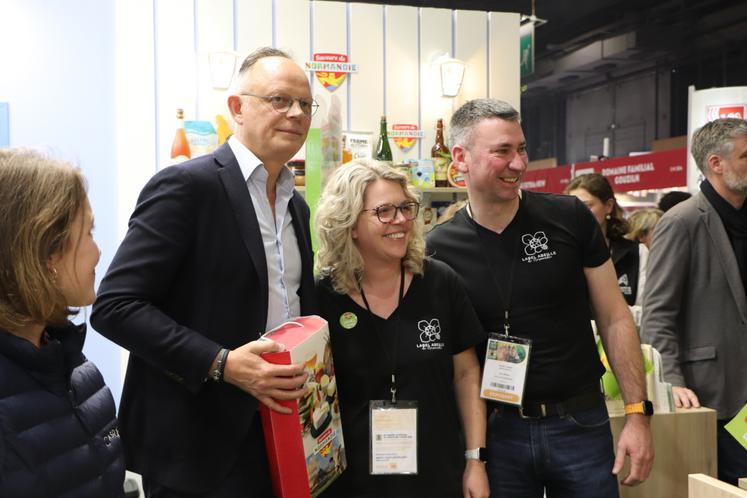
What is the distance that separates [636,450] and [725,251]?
1.07 meters

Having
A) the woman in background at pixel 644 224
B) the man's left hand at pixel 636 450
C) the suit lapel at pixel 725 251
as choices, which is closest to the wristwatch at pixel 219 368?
the man's left hand at pixel 636 450

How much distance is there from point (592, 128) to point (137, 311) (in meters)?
18.0

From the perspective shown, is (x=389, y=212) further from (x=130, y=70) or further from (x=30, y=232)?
(x=130, y=70)

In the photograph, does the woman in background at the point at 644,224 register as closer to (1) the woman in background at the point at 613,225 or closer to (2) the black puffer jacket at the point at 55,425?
(1) the woman in background at the point at 613,225

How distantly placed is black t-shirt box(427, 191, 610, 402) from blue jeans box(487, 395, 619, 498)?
89 millimetres

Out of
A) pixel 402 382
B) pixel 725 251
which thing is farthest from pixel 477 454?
pixel 725 251

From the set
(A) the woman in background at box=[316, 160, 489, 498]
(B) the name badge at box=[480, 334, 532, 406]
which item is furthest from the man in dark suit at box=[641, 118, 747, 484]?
(A) the woman in background at box=[316, 160, 489, 498]

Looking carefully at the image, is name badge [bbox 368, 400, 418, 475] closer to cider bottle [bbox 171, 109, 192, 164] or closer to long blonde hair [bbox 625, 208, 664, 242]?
cider bottle [bbox 171, 109, 192, 164]

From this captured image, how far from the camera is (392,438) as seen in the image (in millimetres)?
1903

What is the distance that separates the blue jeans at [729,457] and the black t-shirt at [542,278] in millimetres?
995

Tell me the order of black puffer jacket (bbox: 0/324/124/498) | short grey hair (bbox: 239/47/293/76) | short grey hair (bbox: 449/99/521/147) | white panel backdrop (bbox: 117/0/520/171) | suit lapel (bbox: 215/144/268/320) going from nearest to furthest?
black puffer jacket (bbox: 0/324/124/498), suit lapel (bbox: 215/144/268/320), short grey hair (bbox: 239/47/293/76), short grey hair (bbox: 449/99/521/147), white panel backdrop (bbox: 117/0/520/171)

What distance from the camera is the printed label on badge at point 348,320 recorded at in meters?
1.97

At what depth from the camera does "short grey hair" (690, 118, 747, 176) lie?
290 centimetres

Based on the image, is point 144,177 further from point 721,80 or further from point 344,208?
point 721,80
